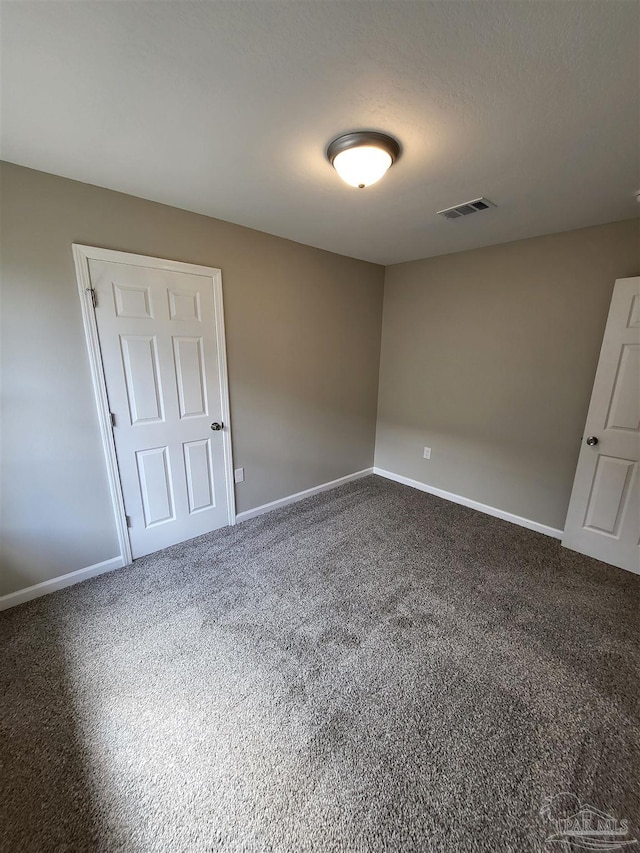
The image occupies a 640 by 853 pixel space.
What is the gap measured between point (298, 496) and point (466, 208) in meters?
2.77

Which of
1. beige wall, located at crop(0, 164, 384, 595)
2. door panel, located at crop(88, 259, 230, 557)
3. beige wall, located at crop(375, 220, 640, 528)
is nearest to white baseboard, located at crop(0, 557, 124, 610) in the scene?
beige wall, located at crop(0, 164, 384, 595)

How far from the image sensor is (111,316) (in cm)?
209

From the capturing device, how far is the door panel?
2135 millimetres

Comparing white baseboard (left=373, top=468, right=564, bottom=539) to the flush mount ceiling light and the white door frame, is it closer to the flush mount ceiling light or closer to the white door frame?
the white door frame

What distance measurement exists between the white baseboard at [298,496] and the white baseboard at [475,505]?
326mm

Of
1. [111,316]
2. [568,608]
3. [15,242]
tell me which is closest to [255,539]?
[111,316]

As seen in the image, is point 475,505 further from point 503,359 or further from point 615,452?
point 503,359

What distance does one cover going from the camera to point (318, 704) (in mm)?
1488

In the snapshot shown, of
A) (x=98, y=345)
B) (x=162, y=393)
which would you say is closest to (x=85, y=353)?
(x=98, y=345)

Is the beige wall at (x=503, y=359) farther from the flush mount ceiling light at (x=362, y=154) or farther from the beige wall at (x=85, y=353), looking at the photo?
the flush mount ceiling light at (x=362, y=154)

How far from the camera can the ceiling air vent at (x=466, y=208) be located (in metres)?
2.01

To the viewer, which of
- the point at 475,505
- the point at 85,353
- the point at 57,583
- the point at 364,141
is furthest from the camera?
the point at 475,505

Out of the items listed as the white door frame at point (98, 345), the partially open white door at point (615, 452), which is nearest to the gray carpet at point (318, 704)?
the partially open white door at point (615, 452)

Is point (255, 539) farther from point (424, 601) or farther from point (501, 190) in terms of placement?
point (501, 190)
